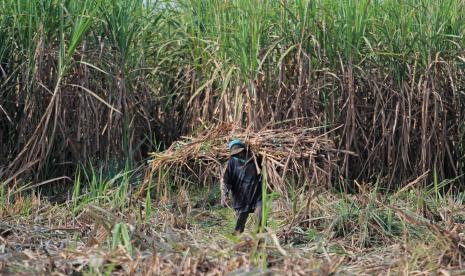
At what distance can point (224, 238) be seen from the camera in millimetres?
5586

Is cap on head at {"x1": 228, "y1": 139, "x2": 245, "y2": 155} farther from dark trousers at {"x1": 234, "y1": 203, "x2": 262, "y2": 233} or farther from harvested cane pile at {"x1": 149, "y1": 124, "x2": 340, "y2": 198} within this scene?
dark trousers at {"x1": 234, "y1": 203, "x2": 262, "y2": 233}

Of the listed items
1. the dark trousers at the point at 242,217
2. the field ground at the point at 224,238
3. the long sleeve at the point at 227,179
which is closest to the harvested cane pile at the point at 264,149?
the long sleeve at the point at 227,179

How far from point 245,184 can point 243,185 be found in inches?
0.7

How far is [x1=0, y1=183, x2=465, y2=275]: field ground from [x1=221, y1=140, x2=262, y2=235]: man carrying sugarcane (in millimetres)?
234

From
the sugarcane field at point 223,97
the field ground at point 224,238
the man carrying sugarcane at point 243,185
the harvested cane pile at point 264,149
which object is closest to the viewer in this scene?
the field ground at point 224,238

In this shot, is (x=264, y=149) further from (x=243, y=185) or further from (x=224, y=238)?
(x=224, y=238)

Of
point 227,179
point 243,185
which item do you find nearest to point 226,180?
point 227,179

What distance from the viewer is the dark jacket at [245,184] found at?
19.5ft

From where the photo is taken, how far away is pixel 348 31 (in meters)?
7.40

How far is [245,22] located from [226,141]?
1493 mm

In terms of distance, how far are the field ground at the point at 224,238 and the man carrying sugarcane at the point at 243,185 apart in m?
0.23

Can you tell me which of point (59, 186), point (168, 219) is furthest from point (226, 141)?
point (59, 186)

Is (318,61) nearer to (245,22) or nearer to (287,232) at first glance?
(245,22)

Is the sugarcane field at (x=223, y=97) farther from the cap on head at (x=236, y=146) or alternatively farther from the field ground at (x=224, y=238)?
the cap on head at (x=236, y=146)
